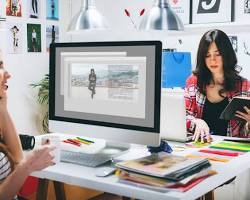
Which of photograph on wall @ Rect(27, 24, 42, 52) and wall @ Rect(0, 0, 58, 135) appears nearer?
wall @ Rect(0, 0, 58, 135)

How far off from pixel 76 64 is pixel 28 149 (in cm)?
48

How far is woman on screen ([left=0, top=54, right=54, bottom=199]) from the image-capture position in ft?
4.65

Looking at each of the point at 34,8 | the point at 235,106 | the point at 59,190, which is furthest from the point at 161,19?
the point at 34,8

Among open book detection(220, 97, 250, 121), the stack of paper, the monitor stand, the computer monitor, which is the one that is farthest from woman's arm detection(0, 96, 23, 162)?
open book detection(220, 97, 250, 121)

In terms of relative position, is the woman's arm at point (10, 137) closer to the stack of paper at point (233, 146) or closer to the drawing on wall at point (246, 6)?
the stack of paper at point (233, 146)

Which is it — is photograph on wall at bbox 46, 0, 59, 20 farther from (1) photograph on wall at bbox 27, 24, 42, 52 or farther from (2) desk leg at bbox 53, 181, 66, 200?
(2) desk leg at bbox 53, 181, 66, 200

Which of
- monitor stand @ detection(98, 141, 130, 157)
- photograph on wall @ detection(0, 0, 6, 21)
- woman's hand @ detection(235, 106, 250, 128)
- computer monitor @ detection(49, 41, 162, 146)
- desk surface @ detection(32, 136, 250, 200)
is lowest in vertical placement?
desk surface @ detection(32, 136, 250, 200)

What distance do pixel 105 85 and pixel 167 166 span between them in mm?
530

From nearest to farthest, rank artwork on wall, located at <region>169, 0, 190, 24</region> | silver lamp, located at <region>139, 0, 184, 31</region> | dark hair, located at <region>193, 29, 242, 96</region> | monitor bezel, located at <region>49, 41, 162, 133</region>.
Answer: monitor bezel, located at <region>49, 41, 162, 133</region>
silver lamp, located at <region>139, 0, 184, 31</region>
dark hair, located at <region>193, 29, 242, 96</region>
artwork on wall, located at <region>169, 0, 190, 24</region>

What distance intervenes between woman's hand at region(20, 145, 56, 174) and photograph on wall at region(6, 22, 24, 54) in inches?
96.2

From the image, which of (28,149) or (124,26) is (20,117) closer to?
(124,26)

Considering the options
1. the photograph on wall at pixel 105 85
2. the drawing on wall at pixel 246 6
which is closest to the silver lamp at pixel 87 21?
the photograph on wall at pixel 105 85

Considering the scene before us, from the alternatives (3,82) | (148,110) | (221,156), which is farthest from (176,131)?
(3,82)

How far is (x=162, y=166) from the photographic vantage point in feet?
5.02
